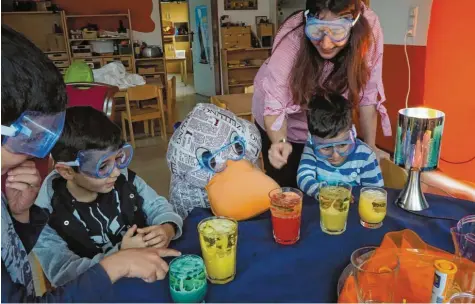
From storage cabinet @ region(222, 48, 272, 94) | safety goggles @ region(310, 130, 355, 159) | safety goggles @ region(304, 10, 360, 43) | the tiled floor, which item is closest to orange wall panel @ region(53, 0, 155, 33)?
storage cabinet @ region(222, 48, 272, 94)

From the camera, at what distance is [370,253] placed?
0.97 metres

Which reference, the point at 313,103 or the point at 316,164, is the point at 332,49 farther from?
the point at 316,164

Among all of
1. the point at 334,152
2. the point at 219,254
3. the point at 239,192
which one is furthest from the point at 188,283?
the point at 334,152

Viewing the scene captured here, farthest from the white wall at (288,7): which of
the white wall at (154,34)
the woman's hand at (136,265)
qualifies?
the woman's hand at (136,265)

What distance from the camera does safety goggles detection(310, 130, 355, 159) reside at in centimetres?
163

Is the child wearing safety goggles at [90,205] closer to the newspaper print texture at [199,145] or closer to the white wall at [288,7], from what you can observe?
the newspaper print texture at [199,145]

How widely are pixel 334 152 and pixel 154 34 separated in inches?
250

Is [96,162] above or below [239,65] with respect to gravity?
above

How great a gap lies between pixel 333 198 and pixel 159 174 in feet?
10.6

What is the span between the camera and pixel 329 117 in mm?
1653

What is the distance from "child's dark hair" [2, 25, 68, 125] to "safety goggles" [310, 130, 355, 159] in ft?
3.53

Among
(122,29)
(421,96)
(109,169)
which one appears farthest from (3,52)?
(122,29)

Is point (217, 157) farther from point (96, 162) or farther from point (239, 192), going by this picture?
point (96, 162)

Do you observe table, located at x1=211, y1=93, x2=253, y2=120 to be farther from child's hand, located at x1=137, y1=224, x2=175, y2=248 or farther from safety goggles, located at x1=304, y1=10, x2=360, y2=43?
child's hand, located at x1=137, y1=224, x2=175, y2=248
